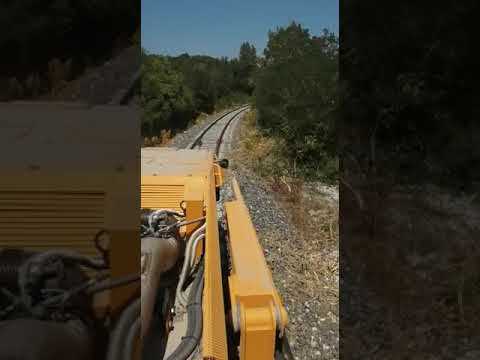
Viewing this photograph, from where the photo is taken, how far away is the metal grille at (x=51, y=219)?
1338 millimetres

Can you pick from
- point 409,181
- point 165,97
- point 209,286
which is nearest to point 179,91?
point 165,97

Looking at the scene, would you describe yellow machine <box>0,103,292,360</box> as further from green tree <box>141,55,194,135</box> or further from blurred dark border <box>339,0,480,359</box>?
green tree <box>141,55,194,135</box>

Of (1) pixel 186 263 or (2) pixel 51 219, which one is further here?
(1) pixel 186 263

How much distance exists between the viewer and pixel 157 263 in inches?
62.7

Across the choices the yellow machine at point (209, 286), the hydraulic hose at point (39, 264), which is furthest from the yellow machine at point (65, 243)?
the yellow machine at point (209, 286)

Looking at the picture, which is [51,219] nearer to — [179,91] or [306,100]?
[306,100]

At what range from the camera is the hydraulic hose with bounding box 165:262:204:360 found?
1557mm

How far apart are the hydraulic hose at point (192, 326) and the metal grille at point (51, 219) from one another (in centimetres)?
52

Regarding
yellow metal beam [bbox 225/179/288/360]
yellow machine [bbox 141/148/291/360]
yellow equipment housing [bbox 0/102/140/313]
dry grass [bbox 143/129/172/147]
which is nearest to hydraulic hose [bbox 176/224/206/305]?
yellow machine [bbox 141/148/291/360]

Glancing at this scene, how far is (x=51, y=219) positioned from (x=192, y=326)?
70 centimetres

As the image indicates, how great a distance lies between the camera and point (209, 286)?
1727 mm

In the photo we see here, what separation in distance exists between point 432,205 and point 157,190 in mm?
6124

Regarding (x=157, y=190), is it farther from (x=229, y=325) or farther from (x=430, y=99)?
(x=430, y=99)

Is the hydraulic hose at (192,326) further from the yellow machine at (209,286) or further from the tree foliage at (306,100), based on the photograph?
the tree foliage at (306,100)
